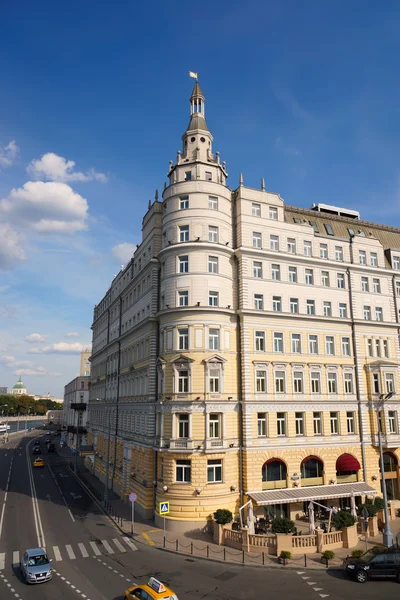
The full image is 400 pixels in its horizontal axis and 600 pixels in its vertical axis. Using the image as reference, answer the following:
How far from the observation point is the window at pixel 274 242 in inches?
1754

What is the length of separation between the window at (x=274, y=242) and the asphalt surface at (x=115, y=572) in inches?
1118

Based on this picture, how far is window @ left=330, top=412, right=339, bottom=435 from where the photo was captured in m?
43.5

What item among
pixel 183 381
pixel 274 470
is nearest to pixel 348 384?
pixel 274 470

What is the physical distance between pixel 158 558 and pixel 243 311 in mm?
21218

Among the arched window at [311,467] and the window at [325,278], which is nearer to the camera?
the arched window at [311,467]

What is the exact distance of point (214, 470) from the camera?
1462 inches

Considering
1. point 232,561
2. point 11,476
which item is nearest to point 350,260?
point 232,561

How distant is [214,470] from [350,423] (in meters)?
16.3

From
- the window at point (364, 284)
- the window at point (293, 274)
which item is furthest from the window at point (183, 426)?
the window at point (364, 284)

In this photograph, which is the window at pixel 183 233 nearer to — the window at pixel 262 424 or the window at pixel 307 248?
the window at pixel 307 248

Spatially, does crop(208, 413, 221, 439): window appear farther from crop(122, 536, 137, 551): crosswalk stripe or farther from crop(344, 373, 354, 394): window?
crop(344, 373, 354, 394): window

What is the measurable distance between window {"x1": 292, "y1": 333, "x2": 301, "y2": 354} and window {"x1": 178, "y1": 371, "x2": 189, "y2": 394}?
11.7m

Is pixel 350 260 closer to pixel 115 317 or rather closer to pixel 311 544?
pixel 311 544

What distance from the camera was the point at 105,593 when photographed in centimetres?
2416
